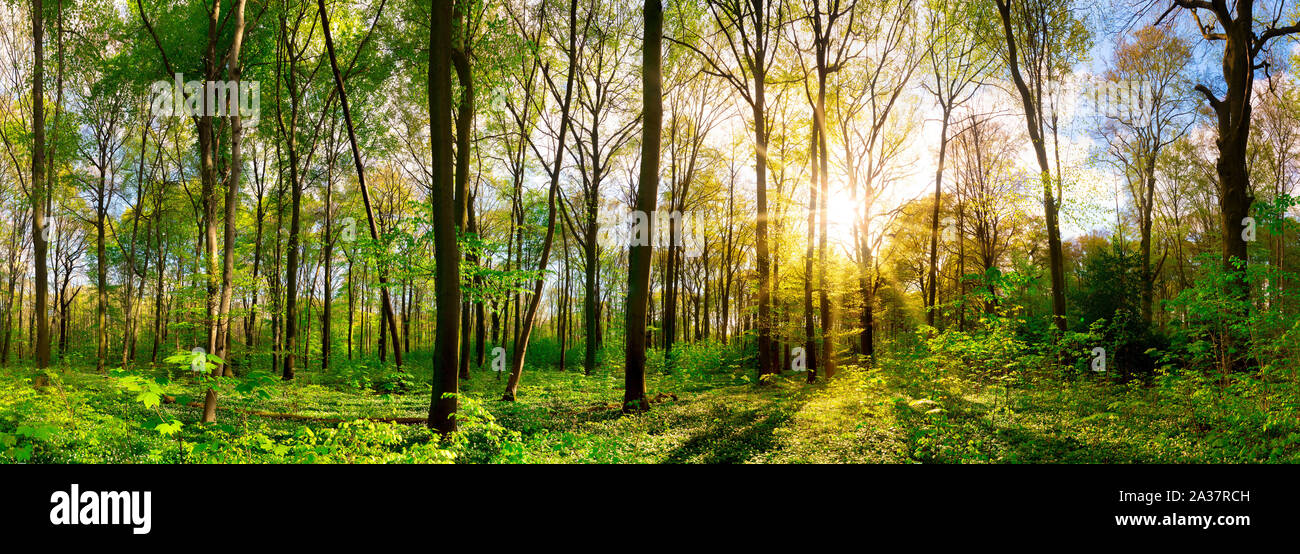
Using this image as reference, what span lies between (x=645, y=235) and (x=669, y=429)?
3.35 meters

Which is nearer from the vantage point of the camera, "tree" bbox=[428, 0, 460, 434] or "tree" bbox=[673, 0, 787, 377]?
"tree" bbox=[428, 0, 460, 434]

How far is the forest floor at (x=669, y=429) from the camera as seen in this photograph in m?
5.23

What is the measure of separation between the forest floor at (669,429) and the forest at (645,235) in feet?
0.26

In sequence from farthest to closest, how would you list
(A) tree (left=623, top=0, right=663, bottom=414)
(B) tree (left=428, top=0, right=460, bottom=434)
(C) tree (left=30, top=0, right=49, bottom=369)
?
(C) tree (left=30, top=0, right=49, bottom=369)
(A) tree (left=623, top=0, right=663, bottom=414)
(B) tree (left=428, top=0, right=460, bottom=434)

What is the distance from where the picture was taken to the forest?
6762 millimetres

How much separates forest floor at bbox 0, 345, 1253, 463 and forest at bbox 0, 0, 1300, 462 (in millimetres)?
80

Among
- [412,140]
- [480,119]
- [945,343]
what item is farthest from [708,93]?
[945,343]

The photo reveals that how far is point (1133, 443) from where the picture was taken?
6.60 m

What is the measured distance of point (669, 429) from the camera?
8227mm

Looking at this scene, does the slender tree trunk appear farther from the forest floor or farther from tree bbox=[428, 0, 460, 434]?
the forest floor

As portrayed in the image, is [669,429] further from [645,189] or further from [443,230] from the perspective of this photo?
[443,230]

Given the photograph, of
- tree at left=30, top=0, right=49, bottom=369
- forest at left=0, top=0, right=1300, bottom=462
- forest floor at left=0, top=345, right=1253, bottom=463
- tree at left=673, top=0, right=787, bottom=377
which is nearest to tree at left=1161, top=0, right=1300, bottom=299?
forest at left=0, top=0, right=1300, bottom=462

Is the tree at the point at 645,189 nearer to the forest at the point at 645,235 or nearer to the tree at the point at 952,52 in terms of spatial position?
the forest at the point at 645,235
